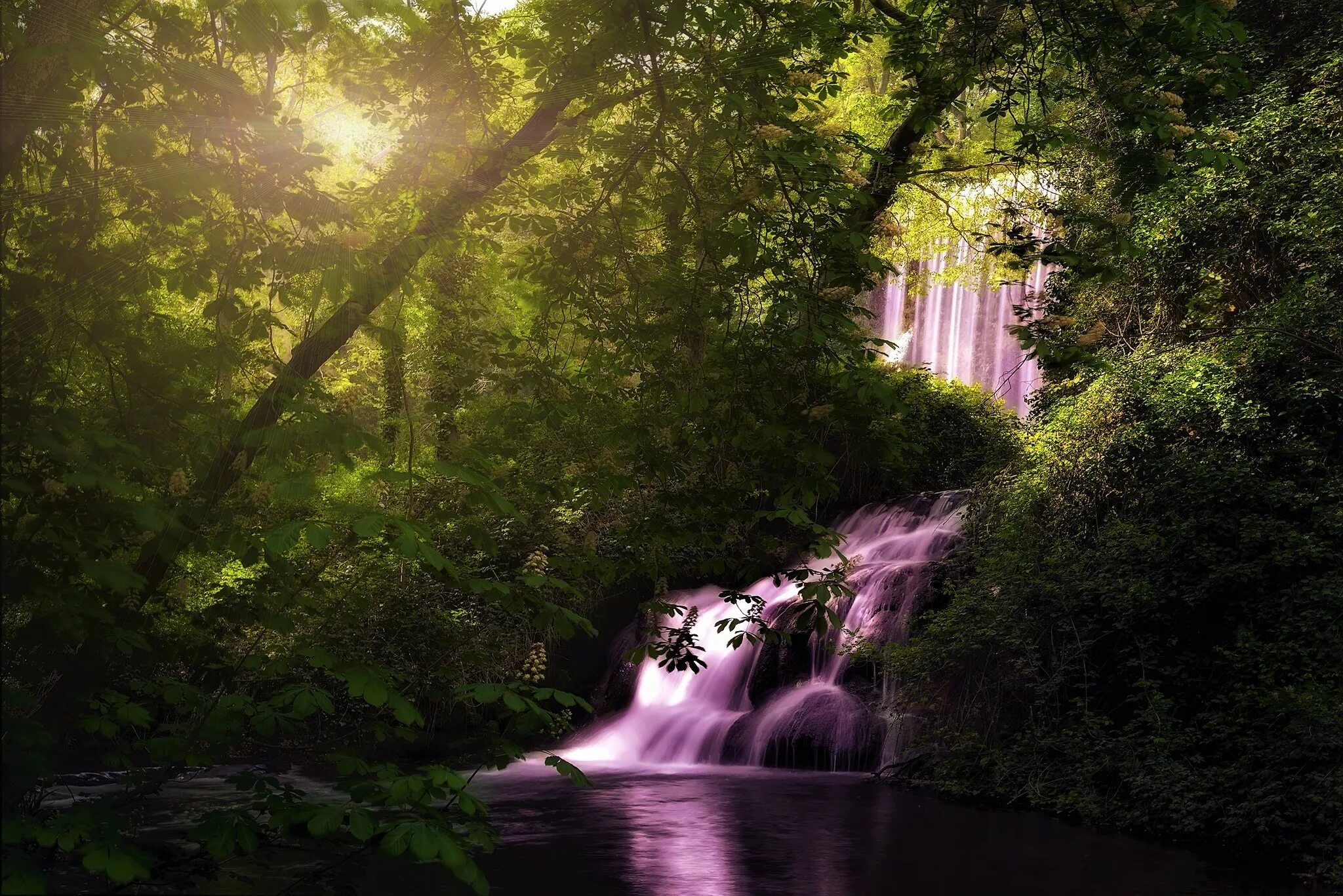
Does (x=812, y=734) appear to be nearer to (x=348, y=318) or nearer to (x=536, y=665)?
(x=536, y=665)

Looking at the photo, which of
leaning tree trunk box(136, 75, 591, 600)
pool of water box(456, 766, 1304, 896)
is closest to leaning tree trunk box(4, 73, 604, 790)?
leaning tree trunk box(136, 75, 591, 600)

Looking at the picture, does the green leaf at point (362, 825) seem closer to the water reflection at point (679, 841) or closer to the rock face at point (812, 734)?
the water reflection at point (679, 841)

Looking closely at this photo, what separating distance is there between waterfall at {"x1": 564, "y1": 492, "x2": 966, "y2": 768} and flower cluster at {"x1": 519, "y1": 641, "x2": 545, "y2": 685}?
156cm

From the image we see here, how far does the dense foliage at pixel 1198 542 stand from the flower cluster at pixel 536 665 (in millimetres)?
4434

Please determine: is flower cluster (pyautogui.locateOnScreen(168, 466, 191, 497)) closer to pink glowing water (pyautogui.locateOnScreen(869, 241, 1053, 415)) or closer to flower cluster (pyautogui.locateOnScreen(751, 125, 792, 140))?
flower cluster (pyautogui.locateOnScreen(751, 125, 792, 140))

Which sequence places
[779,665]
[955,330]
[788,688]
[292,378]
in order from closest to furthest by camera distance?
[292,378] → [788,688] → [779,665] → [955,330]

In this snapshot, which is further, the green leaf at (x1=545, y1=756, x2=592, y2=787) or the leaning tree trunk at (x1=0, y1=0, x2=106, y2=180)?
the leaning tree trunk at (x1=0, y1=0, x2=106, y2=180)

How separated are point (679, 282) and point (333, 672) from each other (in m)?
2.74

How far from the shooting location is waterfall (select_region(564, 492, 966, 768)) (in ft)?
45.5

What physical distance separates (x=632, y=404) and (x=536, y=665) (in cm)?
816

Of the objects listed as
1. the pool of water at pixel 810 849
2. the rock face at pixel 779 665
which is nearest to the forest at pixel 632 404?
the pool of water at pixel 810 849

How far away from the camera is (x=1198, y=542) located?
10.7m

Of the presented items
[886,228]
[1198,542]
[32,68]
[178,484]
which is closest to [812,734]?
[1198,542]

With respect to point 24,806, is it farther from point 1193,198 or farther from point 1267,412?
point 1193,198
